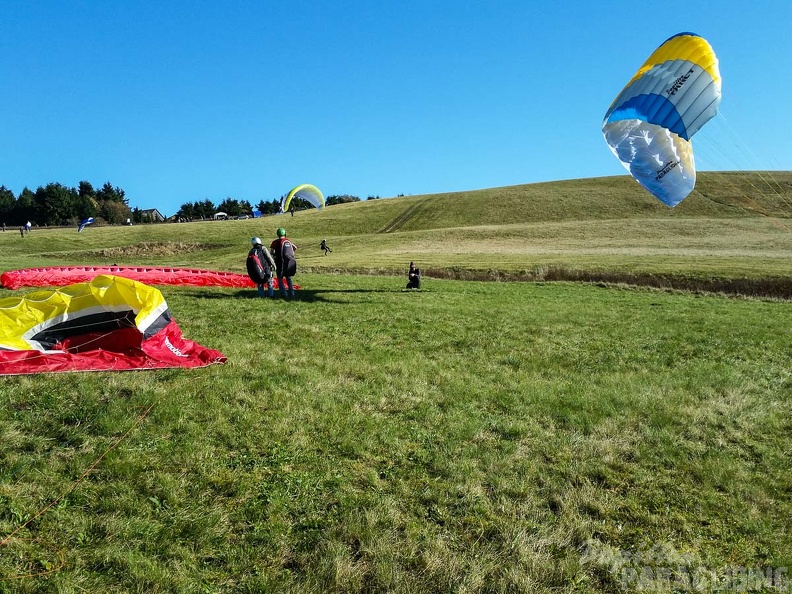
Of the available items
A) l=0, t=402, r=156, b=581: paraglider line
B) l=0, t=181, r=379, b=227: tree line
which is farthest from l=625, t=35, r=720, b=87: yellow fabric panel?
l=0, t=181, r=379, b=227: tree line

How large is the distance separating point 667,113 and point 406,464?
11.5 meters

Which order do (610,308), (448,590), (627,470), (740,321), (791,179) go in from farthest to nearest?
1. (791,179)
2. (610,308)
3. (740,321)
4. (627,470)
5. (448,590)

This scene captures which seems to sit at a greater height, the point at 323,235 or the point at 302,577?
the point at 323,235

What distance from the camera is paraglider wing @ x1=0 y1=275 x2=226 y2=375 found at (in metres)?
6.80

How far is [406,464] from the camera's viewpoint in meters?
5.07

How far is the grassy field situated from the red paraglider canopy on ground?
6.95 m

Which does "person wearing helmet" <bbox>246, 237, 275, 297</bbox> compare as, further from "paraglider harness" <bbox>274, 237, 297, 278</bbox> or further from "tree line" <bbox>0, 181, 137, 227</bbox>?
"tree line" <bbox>0, 181, 137, 227</bbox>

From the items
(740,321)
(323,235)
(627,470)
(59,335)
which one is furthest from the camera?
(323,235)

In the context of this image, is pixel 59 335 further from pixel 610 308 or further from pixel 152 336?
pixel 610 308

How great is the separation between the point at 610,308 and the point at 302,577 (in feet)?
49.1

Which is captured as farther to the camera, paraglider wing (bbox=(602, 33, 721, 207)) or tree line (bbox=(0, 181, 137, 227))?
tree line (bbox=(0, 181, 137, 227))

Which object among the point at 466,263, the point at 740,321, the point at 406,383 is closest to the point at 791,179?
the point at 466,263

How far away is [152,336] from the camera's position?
24.5 feet

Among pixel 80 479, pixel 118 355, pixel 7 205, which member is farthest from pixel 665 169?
pixel 7 205
